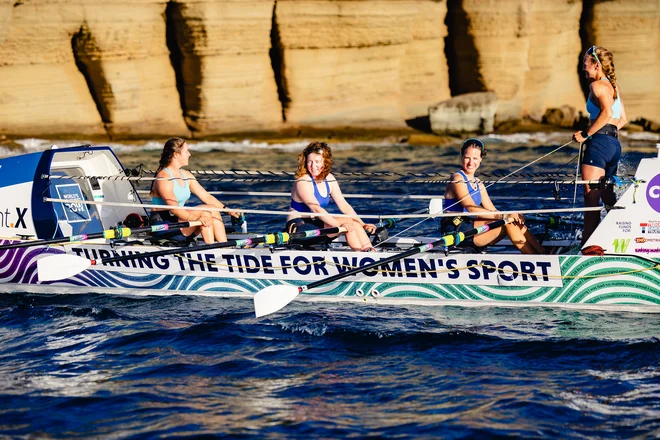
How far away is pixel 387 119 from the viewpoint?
27469 millimetres

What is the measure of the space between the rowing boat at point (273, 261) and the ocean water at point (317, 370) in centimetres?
19

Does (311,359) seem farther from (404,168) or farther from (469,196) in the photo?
(404,168)

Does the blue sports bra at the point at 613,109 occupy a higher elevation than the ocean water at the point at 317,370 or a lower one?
higher

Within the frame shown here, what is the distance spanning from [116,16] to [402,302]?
15659 mm

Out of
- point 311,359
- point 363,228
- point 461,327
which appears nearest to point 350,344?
point 311,359

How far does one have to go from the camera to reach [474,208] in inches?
406

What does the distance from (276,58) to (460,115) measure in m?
5.44

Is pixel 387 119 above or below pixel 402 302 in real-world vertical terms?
above

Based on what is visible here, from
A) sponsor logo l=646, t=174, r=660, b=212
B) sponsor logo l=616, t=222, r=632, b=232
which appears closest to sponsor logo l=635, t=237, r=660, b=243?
sponsor logo l=616, t=222, r=632, b=232

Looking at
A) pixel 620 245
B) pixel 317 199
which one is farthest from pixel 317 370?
pixel 620 245

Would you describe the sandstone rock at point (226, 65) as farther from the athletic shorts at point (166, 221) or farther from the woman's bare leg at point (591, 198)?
the woman's bare leg at point (591, 198)

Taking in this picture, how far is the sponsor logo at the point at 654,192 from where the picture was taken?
938 cm

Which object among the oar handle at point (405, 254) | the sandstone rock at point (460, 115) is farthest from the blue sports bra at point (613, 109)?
the sandstone rock at point (460, 115)

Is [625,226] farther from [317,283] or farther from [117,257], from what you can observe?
[117,257]
